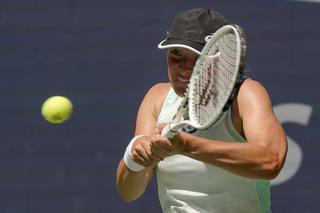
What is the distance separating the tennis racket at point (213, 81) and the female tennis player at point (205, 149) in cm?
5

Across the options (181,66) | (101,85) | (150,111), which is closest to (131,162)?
(150,111)

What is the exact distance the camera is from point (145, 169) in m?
2.83

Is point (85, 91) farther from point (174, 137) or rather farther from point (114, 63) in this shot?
point (174, 137)

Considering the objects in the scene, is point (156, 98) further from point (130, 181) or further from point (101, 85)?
point (101, 85)

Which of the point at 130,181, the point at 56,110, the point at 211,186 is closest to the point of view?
the point at 211,186

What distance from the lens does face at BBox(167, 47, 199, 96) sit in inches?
103

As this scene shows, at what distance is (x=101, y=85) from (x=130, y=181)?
1565 millimetres

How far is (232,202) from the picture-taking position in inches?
105

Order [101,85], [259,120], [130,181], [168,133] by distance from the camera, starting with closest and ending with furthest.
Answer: [168,133] → [259,120] → [130,181] → [101,85]

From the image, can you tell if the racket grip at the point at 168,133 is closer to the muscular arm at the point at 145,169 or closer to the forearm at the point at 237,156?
the forearm at the point at 237,156

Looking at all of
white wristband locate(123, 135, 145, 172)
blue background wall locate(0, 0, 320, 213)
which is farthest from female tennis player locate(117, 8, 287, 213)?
blue background wall locate(0, 0, 320, 213)

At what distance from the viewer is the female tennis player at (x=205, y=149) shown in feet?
8.10

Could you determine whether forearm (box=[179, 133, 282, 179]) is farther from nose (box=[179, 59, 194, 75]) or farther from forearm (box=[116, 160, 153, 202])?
forearm (box=[116, 160, 153, 202])

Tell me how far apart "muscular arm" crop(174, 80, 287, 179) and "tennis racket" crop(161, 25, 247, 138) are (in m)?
0.06
